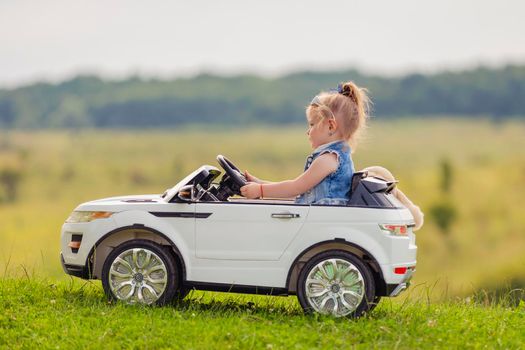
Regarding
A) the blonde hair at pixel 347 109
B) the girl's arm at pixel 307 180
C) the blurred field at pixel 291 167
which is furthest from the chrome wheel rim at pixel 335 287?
the blurred field at pixel 291 167

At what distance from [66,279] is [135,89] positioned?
6993 inches

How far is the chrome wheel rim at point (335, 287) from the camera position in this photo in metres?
8.30

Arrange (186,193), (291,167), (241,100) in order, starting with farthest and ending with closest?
(241,100) < (291,167) < (186,193)

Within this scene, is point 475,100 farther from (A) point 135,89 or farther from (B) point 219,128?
(A) point 135,89

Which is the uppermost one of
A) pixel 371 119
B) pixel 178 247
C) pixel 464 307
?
pixel 371 119

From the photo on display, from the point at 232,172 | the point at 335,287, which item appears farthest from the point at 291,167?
the point at 335,287

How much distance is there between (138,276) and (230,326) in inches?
47.3

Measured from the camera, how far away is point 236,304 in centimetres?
929

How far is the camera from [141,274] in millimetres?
8688

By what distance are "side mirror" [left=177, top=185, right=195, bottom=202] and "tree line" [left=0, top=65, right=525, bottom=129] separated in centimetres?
14945

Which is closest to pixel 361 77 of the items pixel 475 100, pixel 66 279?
pixel 475 100

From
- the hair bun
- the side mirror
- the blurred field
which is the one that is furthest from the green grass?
the blurred field

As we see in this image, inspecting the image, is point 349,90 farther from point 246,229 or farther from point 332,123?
point 246,229

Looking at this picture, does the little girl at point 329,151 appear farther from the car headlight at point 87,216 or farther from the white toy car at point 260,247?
the car headlight at point 87,216
